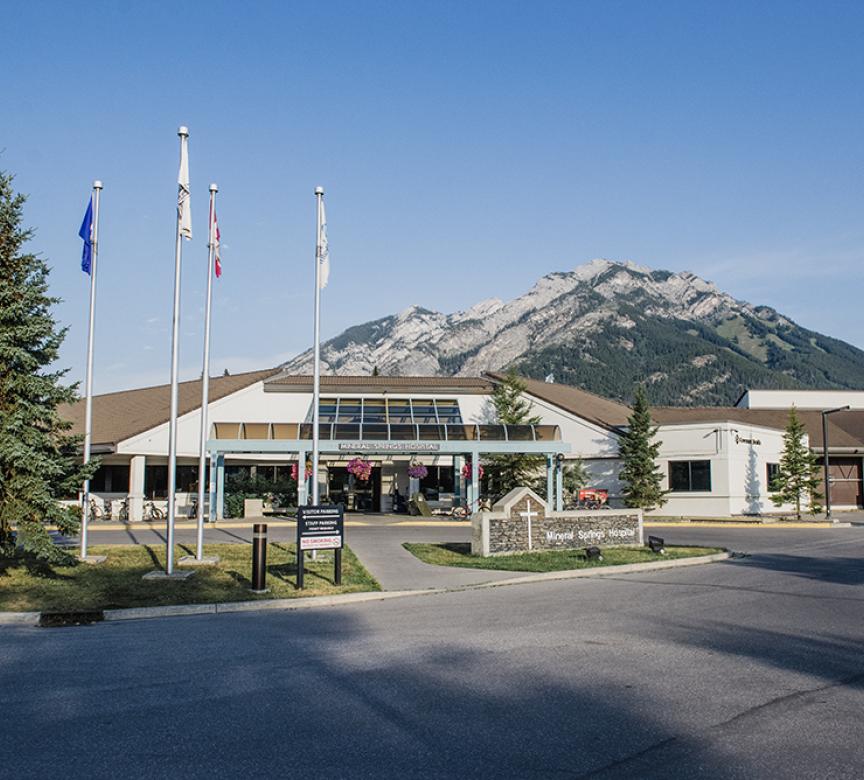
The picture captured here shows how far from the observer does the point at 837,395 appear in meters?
60.4

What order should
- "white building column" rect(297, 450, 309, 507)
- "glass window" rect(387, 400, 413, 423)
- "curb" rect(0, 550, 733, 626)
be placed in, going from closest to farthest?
"curb" rect(0, 550, 733, 626), "white building column" rect(297, 450, 309, 507), "glass window" rect(387, 400, 413, 423)

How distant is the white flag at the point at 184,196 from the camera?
55.4 ft

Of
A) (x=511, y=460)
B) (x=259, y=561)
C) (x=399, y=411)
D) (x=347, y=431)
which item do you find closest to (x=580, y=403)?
(x=511, y=460)

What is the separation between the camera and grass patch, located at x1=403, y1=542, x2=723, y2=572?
61.8 ft

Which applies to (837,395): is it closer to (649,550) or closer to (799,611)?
(649,550)

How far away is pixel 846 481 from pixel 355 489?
28.2 metres

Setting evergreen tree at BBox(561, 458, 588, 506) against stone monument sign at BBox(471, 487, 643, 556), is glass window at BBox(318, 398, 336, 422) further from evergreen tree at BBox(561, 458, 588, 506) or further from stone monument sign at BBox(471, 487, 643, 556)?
stone monument sign at BBox(471, 487, 643, 556)

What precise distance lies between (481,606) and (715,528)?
21357mm

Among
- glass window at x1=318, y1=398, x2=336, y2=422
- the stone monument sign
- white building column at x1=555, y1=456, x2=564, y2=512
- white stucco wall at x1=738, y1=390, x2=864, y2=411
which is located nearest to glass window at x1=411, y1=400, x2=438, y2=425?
glass window at x1=318, y1=398, x2=336, y2=422

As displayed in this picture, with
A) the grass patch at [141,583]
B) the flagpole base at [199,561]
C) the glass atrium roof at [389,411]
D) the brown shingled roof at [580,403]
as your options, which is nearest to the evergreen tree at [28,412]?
the grass patch at [141,583]

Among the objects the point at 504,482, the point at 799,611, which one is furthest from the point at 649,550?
the point at 504,482

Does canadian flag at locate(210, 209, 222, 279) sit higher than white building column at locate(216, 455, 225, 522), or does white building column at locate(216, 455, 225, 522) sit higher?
canadian flag at locate(210, 209, 222, 279)

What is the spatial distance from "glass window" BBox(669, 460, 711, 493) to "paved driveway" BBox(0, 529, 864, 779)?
86.3ft

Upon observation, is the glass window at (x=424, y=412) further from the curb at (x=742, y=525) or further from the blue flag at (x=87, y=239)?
the blue flag at (x=87, y=239)
